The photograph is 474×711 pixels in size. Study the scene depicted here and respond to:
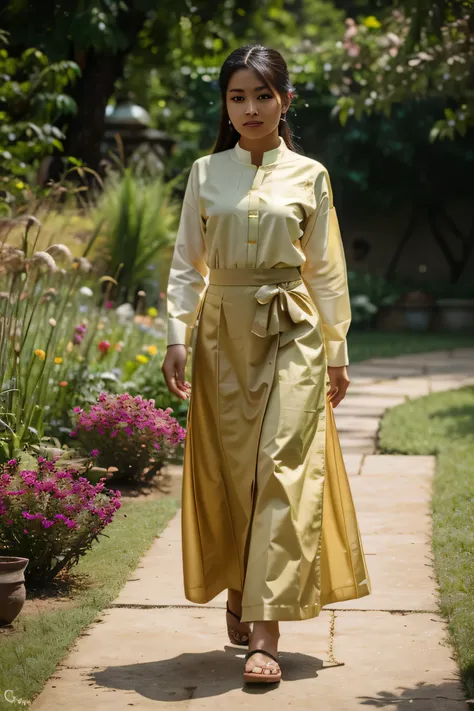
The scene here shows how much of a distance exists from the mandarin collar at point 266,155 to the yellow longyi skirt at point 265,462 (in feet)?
1.10

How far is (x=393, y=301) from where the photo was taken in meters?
17.4

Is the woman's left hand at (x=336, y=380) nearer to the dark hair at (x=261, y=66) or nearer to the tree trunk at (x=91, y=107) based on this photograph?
the dark hair at (x=261, y=66)

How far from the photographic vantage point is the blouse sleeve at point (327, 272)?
339 centimetres

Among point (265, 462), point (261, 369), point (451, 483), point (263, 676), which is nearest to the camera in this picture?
point (263, 676)

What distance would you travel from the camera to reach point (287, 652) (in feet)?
11.3

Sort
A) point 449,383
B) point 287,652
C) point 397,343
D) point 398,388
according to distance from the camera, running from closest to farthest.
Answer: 1. point 287,652
2. point 398,388
3. point 449,383
4. point 397,343

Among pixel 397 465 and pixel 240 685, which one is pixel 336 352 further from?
pixel 397 465

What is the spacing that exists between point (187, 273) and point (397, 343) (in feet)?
Answer: 36.4

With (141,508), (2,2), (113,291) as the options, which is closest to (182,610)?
(141,508)

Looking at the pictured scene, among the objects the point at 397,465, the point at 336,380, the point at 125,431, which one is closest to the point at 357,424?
the point at 397,465

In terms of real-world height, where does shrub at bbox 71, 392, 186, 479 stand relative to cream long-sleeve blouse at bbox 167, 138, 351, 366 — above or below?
below

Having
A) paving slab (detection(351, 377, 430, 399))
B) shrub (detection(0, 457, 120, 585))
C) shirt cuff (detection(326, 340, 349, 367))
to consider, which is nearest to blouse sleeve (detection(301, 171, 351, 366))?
shirt cuff (detection(326, 340, 349, 367))

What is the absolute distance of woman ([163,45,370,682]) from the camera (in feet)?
10.6

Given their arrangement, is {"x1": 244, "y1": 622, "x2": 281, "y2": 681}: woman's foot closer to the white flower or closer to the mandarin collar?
the mandarin collar
